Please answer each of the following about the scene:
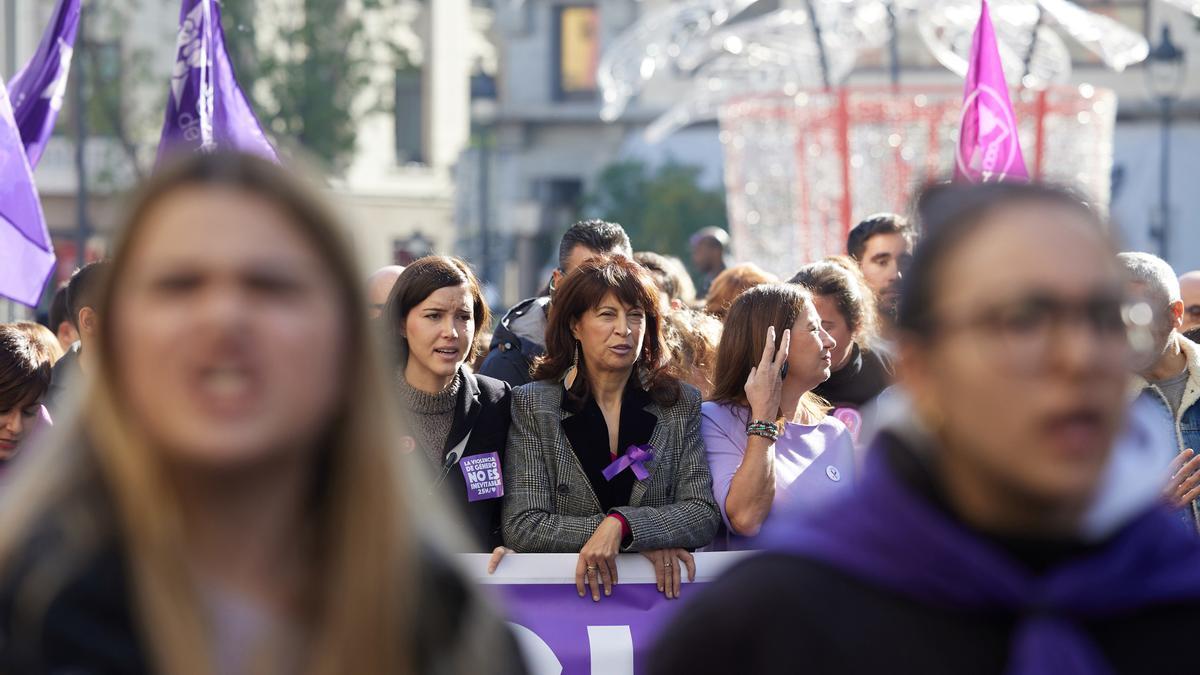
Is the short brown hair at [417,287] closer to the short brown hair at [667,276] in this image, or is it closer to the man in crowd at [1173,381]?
the short brown hair at [667,276]

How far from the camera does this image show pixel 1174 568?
221cm

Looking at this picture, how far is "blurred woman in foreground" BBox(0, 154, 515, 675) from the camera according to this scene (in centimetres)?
195

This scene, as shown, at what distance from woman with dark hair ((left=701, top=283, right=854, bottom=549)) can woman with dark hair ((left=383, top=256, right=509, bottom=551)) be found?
0.68m

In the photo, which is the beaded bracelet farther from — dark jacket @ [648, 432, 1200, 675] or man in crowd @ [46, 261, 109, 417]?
dark jacket @ [648, 432, 1200, 675]

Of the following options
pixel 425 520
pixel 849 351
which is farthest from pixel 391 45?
pixel 425 520

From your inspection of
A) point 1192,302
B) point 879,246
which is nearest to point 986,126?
point 879,246

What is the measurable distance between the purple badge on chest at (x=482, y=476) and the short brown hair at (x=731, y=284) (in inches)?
94.0

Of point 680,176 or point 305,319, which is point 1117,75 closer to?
point 680,176

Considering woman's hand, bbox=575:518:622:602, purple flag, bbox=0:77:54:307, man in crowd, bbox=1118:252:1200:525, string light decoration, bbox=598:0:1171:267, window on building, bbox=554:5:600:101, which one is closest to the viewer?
woman's hand, bbox=575:518:622:602

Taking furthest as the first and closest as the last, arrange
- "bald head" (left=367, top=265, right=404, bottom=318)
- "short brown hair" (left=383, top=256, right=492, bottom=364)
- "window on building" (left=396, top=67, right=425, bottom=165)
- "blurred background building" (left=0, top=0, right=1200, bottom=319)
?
"window on building" (left=396, top=67, right=425, bottom=165) < "blurred background building" (left=0, top=0, right=1200, bottom=319) < "bald head" (left=367, top=265, right=404, bottom=318) < "short brown hair" (left=383, top=256, right=492, bottom=364)

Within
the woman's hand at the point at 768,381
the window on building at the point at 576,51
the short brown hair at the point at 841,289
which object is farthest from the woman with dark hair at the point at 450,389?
the window on building at the point at 576,51

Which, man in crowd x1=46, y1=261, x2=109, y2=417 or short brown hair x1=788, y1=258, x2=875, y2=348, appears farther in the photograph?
short brown hair x1=788, y1=258, x2=875, y2=348

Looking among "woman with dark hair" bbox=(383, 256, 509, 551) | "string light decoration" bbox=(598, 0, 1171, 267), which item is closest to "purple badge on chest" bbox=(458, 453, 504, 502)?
"woman with dark hair" bbox=(383, 256, 509, 551)

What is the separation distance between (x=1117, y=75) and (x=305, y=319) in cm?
4030
